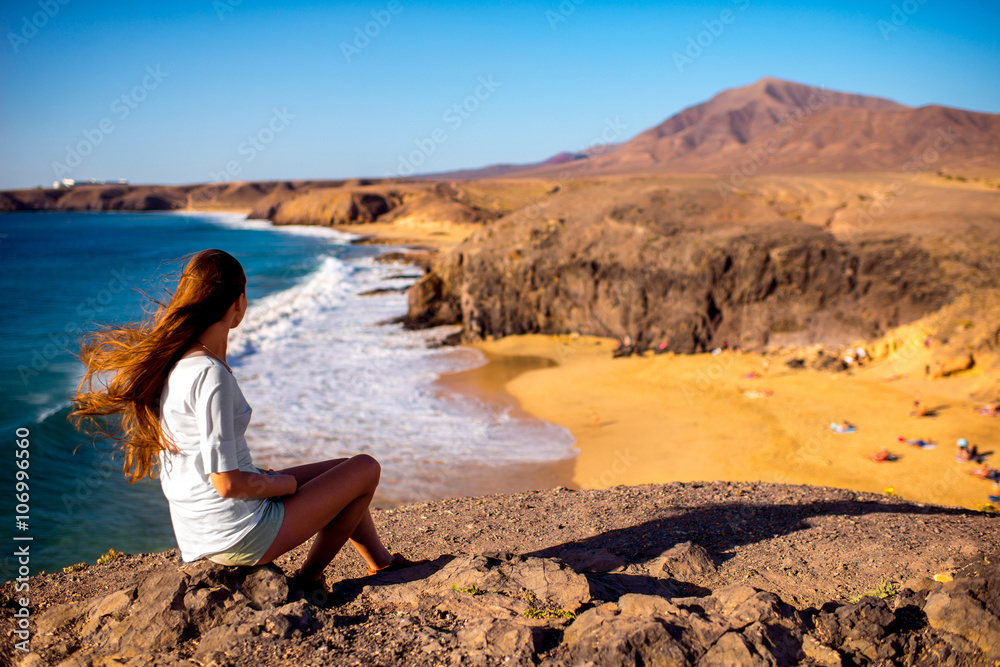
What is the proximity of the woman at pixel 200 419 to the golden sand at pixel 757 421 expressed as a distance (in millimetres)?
7151

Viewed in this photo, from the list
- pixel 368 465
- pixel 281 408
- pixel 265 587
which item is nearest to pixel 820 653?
pixel 368 465

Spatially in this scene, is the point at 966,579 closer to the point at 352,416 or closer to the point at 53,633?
the point at 53,633

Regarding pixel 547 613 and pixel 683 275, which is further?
pixel 683 275

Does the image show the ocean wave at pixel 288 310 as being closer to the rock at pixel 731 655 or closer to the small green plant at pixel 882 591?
the small green plant at pixel 882 591

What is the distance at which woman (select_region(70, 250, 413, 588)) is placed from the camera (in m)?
2.92

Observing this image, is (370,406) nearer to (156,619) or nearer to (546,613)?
(156,619)

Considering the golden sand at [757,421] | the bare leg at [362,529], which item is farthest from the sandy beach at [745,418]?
the bare leg at [362,529]

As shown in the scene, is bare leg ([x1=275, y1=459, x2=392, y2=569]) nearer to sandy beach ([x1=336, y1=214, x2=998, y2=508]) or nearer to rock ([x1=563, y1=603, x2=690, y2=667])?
rock ([x1=563, y1=603, x2=690, y2=667])

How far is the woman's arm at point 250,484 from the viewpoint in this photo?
2936mm

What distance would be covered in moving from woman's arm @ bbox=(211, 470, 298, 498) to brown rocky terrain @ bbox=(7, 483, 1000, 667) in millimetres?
570

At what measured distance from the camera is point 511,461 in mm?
10836

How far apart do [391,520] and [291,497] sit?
3.01 meters

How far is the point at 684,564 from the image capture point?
14.1ft

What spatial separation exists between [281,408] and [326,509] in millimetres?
11154
